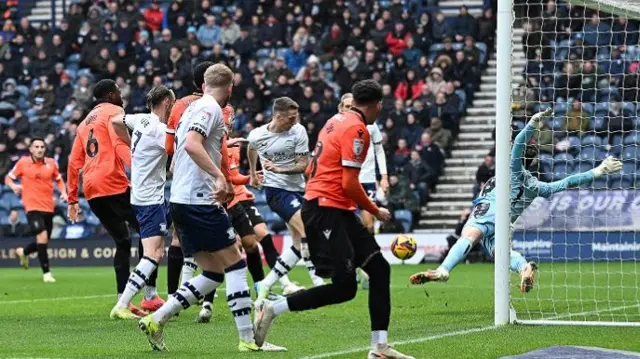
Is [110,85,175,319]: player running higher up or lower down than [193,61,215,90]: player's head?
→ lower down

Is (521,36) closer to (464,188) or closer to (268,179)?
(464,188)

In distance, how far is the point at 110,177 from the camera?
45.9ft

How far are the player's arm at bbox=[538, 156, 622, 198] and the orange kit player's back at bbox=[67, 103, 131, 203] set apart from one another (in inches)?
178

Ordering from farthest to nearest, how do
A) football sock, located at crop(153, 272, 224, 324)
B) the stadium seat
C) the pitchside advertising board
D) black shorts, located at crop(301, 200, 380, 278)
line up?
the stadium seat, the pitchside advertising board, football sock, located at crop(153, 272, 224, 324), black shorts, located at crop(301, 200, 380, 278)

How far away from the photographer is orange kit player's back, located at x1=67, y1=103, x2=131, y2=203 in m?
14.0

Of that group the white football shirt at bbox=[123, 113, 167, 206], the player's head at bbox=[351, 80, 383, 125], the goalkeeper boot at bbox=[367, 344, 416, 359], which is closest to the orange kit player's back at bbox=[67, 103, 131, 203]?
the white football shirt at bbox=[123, 113, 167, 206]

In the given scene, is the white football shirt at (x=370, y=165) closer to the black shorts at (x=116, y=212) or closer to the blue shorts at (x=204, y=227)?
the black shorts at (x=116, y=212)

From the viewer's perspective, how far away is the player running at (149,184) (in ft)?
42.8

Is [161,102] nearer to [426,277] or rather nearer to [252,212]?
[252,212]

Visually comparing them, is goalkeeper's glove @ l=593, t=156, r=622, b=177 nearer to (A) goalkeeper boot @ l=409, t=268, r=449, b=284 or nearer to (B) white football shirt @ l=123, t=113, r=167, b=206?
(A) goalkeeper boot @ l=409, t=268, r=449, b=284

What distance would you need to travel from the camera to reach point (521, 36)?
31.4 m

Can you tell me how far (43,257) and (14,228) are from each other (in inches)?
293

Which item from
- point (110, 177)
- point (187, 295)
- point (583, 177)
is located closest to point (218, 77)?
point (187, 295)

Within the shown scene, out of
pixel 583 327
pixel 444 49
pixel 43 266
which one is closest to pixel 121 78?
pixel 444 49
